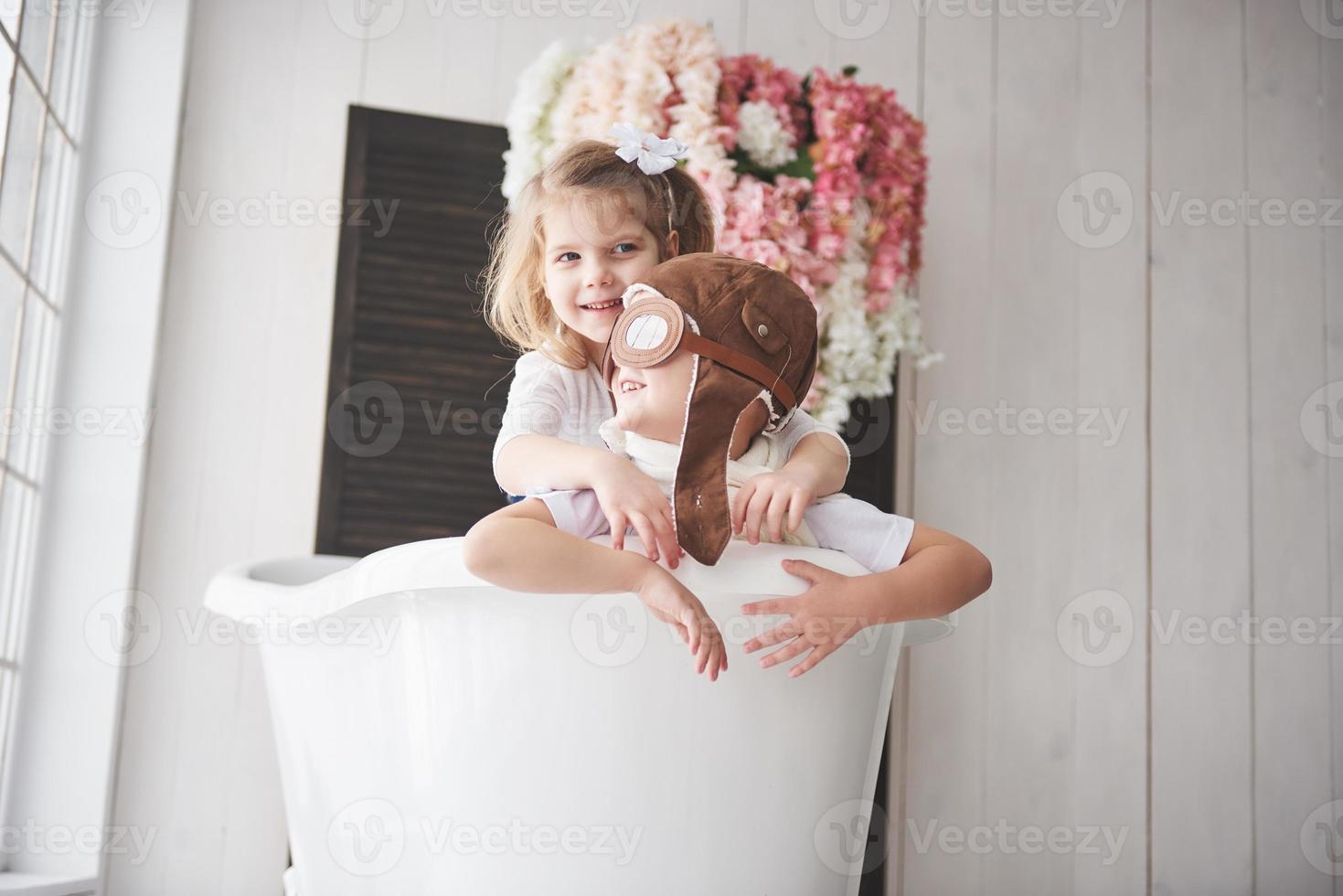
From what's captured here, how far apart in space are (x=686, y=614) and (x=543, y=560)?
0.42ft

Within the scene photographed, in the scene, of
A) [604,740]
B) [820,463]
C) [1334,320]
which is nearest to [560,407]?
[820,463]

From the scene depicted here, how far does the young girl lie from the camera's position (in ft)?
4.09

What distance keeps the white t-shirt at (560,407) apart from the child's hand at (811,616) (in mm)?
301

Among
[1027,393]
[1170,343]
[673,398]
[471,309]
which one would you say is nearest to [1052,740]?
[1027,393]

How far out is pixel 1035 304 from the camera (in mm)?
2600

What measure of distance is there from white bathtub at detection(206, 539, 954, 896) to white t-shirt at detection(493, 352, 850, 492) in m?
0.28

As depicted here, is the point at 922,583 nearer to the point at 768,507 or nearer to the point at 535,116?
the point at 768,507

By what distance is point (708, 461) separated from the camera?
3.46 ft

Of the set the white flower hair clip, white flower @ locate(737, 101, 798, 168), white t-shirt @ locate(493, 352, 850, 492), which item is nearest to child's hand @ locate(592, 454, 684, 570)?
white t-shirt @ locate(493, 352, 850, 492)

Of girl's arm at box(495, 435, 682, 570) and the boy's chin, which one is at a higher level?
the boy's chin

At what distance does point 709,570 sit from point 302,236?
1.58 m

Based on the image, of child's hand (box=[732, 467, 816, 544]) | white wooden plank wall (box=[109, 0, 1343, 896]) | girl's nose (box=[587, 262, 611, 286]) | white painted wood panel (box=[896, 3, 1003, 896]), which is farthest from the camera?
white painted wood panel (box=[896, 3, 1003, 896])

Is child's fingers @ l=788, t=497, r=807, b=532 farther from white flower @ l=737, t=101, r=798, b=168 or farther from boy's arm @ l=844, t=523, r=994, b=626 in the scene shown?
white flower @ l=737, t=101, r=798, b=168

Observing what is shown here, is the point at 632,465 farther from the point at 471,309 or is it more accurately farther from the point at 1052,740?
the point at 1052,740
